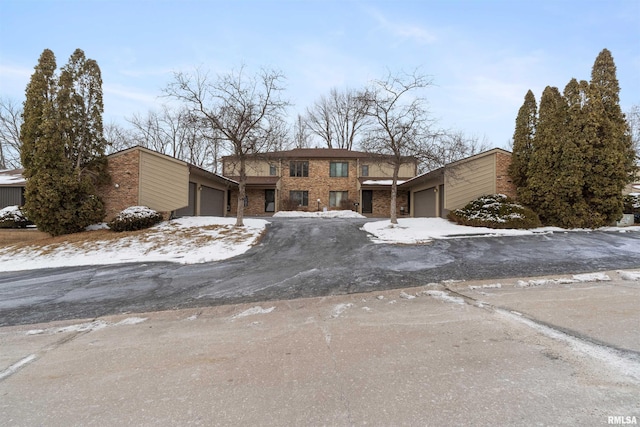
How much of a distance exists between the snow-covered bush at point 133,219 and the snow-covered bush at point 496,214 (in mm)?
13737

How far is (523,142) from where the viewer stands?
15.2m

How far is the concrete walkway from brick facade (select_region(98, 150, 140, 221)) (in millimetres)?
11776

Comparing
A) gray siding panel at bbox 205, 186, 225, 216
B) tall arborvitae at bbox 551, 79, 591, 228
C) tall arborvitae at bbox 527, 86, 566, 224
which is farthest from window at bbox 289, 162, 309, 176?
tall arborvitae at bbox 551, 79, 591, 228

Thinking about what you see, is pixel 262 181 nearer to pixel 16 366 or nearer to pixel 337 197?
pixel 337 197

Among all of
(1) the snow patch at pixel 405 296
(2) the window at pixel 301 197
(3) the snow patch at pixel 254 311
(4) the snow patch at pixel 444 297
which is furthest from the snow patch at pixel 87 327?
(2) the window at pixel 301 197

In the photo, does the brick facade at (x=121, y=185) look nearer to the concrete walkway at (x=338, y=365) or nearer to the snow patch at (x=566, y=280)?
the concrete walkway at (x=338, y=365)

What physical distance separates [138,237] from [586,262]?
13983 millimetres

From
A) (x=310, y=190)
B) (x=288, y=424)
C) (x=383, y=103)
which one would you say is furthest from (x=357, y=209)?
(x=288, y=424)

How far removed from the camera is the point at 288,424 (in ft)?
6.79

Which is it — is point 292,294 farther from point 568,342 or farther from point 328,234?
point 328,234

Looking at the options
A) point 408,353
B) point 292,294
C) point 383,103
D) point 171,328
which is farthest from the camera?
point 383,103

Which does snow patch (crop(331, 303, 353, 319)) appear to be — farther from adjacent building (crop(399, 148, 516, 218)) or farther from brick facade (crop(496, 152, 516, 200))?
brick facade (crop(496, 152, 516, 200))

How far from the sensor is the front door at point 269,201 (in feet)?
85.7

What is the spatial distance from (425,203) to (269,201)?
40.3 feet
